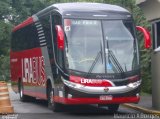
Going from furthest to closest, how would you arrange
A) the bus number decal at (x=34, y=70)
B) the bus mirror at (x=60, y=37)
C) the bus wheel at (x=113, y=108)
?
the bus number decal at (x=34, y=70), the bus wheel at (x=113, y=108), the bus mirror at (x=60, y=37)

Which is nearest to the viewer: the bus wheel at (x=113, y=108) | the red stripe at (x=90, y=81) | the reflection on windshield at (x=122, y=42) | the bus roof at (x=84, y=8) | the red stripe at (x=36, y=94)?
the red stripe at (x=90, y=81)

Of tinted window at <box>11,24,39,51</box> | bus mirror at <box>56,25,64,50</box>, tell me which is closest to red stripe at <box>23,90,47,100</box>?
tinted window at <box>11,24,39,51</box>

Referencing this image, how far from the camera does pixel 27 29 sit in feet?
77.1

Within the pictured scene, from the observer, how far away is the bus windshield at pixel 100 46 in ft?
54.5

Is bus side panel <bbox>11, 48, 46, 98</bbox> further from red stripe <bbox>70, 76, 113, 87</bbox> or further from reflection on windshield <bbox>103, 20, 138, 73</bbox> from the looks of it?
reflection on windshield <bbox>103, 20, 138, 73</bbox>

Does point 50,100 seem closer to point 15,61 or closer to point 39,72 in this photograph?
point 39,72

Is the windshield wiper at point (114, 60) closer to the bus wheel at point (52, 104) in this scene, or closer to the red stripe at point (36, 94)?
the bus wheel at point (52, 104)

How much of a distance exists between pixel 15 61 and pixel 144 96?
664 centimetres

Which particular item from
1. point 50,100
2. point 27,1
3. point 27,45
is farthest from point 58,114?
point 27,1

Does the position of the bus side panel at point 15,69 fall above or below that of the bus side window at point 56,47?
below

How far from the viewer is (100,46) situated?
55.3 ft

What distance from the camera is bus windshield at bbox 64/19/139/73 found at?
16.6m

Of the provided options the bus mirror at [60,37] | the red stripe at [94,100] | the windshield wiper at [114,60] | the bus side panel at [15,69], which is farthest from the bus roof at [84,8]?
the bus side panel at [15,69]

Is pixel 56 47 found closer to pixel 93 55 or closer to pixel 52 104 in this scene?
pixel 93 55
